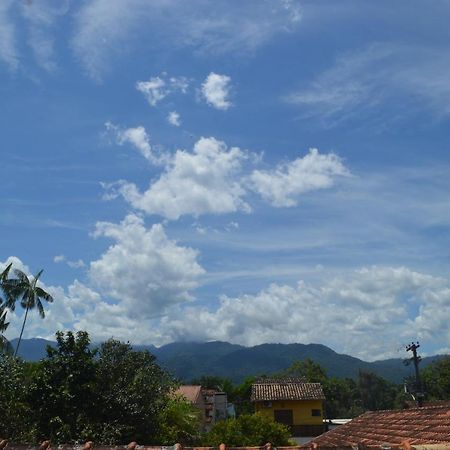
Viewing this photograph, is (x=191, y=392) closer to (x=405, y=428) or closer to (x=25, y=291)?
(x=25, y=291)

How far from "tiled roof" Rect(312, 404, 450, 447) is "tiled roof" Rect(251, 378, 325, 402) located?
35177mm

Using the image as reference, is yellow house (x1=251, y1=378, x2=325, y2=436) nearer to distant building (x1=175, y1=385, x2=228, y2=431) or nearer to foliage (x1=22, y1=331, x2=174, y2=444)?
distant building (x1=175, y1=385, x2=228, y2=431)

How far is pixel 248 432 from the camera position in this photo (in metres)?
20.7

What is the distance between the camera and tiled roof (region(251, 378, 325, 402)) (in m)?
50.7

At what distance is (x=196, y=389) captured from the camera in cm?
6062

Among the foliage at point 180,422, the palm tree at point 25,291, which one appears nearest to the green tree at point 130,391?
the foliage at point 180,422

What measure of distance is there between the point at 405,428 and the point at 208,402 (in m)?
53.0

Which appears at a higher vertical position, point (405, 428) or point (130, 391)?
point (130, 391)

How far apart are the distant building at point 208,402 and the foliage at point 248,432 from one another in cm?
3564

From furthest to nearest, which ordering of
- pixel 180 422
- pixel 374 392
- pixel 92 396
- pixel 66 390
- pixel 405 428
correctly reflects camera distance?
pixel 374 392
pixel 180 422
pixel 92 396
pixel 66 390
pixel 405 428

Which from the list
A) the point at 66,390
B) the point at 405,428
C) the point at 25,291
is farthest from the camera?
the point at 25,291

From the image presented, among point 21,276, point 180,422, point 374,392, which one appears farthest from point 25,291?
point 374,392

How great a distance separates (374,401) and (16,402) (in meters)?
99.1

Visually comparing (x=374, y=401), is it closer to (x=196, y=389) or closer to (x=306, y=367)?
(x=306, y=367)
